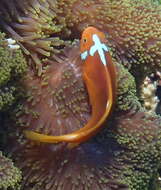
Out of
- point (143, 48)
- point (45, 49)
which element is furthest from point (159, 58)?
point (45, 49)

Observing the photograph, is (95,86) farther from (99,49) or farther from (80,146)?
(80,146)

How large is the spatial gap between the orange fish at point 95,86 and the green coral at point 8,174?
0.17 meters

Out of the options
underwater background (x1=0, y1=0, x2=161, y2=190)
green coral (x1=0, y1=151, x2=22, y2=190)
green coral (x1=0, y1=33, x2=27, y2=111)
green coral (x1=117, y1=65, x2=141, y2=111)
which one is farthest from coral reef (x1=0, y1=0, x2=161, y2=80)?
green coral (x1=0, y1=151, x2=22, y2=190)

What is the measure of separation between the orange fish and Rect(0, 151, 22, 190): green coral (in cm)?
17

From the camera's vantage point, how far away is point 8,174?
1.89 metres

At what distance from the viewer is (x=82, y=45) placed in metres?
2.03

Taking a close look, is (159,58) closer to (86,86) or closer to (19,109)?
(86,86)

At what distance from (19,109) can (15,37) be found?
36cm

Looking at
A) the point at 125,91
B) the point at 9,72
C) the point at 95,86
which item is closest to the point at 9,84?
the point at 9,72

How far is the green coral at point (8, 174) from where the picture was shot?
186 centimetres

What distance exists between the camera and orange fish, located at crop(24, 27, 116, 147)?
1918 millimetres

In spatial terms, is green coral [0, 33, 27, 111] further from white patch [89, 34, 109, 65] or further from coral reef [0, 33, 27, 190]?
white patch [89, 34, 109, 65]

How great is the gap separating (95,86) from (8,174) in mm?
585

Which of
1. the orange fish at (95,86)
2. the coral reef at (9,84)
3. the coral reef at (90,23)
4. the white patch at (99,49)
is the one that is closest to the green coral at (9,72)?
the coral reef at (9,84)
